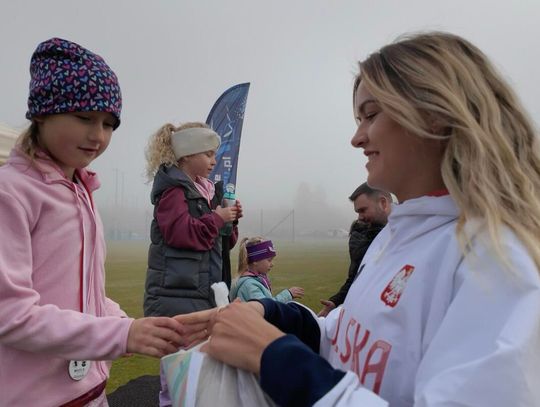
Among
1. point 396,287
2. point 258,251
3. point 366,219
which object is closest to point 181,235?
point 258,251

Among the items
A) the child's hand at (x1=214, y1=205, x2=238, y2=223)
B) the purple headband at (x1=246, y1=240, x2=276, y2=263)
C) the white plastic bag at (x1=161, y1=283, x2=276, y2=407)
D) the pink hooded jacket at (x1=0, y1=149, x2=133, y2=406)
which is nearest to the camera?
the white plastic bag at (x1=161, y1=283, x2=276, y2=407)

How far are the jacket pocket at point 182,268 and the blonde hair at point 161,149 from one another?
72 centimetres

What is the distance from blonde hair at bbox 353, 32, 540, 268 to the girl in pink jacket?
0.91 metres

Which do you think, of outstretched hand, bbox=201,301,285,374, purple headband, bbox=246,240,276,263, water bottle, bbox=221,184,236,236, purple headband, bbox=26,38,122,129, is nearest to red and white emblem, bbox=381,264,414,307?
outstretched hand, bbox=201,301,285,374

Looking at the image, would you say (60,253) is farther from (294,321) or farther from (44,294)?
(294,321)

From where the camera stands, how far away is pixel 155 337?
51.9 inches

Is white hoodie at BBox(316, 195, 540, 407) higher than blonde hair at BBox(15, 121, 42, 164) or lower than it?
lower

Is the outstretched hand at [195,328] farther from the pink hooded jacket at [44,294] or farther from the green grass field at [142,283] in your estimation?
the green grass field at [142,283]

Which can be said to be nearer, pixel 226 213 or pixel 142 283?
pixel 226 213

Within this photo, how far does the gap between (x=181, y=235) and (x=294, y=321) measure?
6.43 feet

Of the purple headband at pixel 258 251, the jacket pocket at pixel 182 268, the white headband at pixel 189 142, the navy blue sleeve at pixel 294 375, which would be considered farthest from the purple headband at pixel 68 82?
the purple headband at pixel 258 251

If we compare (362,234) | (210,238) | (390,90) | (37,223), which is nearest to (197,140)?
(210,238)

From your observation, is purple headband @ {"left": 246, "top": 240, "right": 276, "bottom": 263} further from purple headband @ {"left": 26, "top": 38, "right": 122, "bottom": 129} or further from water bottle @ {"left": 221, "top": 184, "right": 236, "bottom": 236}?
purple headband @ {"left": 26, "top": 38, "right": 122, "bottom": 129}

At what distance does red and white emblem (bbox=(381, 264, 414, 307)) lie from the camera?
967 mm
